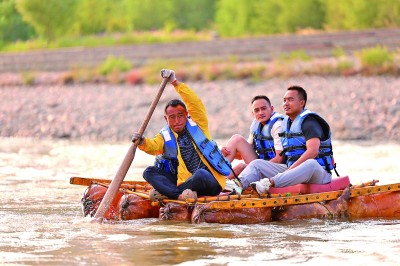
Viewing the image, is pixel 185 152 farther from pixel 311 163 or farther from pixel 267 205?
pixel 311 163

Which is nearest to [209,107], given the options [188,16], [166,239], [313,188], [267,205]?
[313,188]

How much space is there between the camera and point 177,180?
10.8m

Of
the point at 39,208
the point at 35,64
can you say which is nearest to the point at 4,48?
the point at 35,64

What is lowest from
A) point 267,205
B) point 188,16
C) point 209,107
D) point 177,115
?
point 267,205

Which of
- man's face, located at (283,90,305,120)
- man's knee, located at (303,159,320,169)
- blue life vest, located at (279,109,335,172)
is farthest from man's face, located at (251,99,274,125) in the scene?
man's knee, located at (303,159,320,169)

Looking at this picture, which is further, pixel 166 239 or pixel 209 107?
pixel 209 107

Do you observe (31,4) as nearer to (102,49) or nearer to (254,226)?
(102,49)

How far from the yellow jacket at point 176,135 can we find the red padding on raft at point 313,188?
566 mm

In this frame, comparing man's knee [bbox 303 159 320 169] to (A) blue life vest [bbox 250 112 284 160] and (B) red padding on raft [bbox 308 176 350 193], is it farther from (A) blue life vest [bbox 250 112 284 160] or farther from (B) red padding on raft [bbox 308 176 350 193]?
(A) blue life vest [bbox 250 112 284 160]

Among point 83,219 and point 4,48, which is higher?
point 4,48

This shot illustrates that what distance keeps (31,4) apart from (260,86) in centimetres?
1518

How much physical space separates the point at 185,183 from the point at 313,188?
49.6 inches

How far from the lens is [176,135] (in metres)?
10.6

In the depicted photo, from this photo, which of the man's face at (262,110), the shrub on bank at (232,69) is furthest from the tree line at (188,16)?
the man's face at (262,110)
